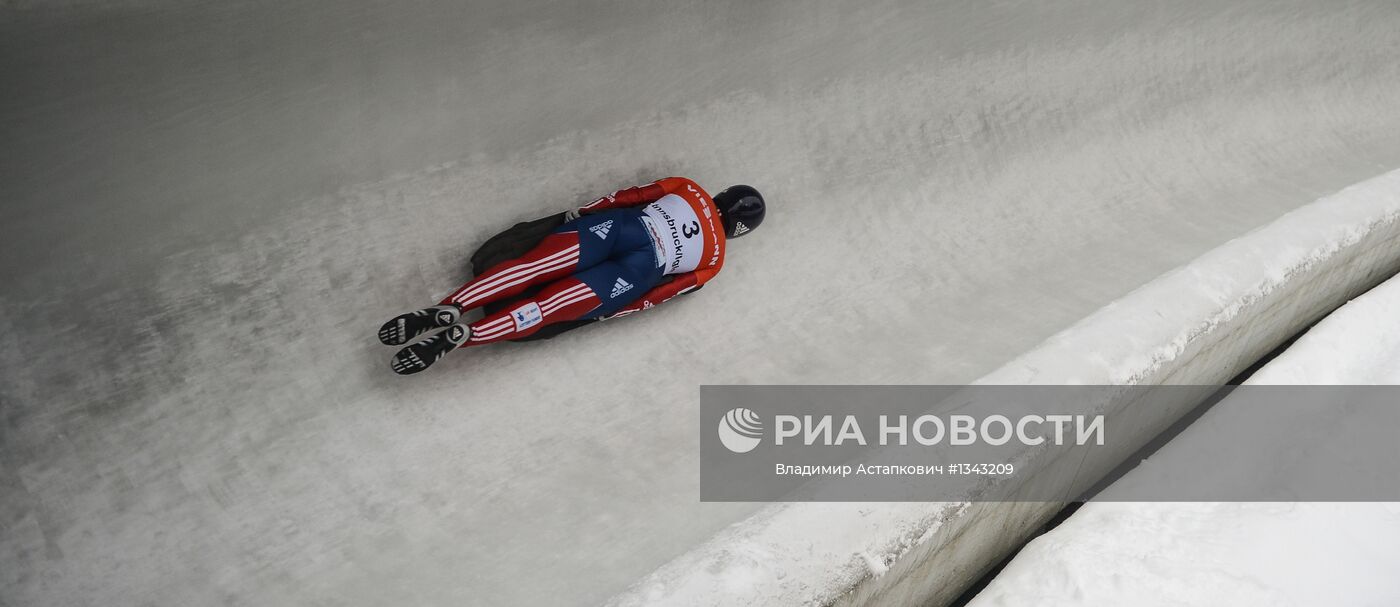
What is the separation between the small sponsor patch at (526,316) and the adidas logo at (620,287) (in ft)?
1.01

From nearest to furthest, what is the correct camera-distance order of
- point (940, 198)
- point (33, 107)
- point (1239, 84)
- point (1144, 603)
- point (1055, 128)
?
point (33, 107) < point (1144, 603) < point (940, 198) < point (1055, 128) < point (1239, 84)

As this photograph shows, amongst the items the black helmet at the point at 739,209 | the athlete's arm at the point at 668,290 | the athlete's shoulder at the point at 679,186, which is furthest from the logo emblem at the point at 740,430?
the athlete's shoulder at the point at 679,186

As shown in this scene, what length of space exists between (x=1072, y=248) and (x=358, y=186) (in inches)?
125

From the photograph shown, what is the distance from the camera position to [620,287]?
313 cm

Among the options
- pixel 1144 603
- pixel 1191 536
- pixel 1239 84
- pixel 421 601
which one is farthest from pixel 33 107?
pixel 1239 84

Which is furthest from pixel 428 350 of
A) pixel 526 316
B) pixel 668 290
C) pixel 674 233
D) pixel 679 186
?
pixel 679 186

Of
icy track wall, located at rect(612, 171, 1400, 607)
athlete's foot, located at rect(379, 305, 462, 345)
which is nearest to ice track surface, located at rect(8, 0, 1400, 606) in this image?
athlete's foot, located at rect(379, 305, 462, 345)

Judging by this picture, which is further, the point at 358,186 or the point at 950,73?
the point at 950,73

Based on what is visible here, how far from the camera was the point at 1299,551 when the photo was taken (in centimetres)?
262

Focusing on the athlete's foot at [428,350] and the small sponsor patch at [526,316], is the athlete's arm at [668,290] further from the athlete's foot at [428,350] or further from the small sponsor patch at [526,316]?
the athlete's foot at [428,350]

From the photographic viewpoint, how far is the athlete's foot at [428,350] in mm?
2658

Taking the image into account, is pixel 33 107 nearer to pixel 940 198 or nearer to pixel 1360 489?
pixel 940 198

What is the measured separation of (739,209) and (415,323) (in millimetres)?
1351

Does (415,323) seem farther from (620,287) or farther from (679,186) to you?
(679,186)
